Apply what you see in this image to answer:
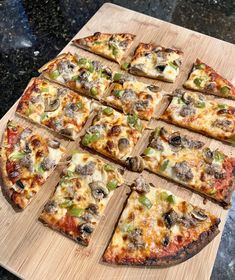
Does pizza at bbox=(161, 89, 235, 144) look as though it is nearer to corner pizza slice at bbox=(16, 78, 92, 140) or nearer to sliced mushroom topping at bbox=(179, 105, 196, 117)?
sliced mushroom topping at bbox=(179, 105, 196, 117)

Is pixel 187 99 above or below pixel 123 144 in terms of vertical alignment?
above

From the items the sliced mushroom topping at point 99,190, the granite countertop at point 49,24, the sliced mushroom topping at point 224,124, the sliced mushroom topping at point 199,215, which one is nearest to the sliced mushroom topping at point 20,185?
the sliced mushroom topping at point 99,190

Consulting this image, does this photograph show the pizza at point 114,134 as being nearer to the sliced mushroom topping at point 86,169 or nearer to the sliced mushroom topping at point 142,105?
the sliced mushroom topping at point 142,105

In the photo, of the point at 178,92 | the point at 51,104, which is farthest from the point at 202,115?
the point at 51,104

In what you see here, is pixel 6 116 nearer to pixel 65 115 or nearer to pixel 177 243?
pixel 65 115

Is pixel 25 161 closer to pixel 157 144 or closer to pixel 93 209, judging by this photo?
pixel 93 209

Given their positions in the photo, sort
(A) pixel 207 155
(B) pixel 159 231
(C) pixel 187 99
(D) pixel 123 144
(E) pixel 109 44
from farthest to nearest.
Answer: (E) pixel 109 44, (C) pixel 187 99, (D) pixel 123 144, (A) pixel 207 155, (B) pixel 159 231
